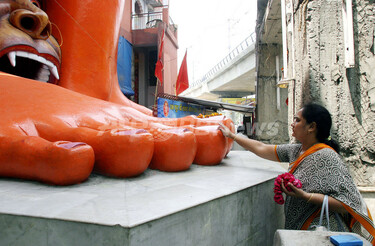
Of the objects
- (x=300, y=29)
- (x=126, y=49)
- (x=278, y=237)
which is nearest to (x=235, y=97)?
(x=126, y=49)

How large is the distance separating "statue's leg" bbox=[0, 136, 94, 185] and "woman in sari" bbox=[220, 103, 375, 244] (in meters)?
1.19

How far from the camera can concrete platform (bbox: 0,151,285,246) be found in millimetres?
1114

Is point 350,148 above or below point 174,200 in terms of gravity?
above

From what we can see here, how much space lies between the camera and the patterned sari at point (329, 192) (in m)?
1.35

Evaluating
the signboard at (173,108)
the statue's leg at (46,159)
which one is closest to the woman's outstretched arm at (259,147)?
the statue's leg at (46,159)

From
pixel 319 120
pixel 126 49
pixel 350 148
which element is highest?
pixel 126 49

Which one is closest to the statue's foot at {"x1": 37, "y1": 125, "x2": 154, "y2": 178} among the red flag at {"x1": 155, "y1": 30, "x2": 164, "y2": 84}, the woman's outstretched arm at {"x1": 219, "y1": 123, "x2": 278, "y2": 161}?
the woman's outstretched arm at {"x1": 219, "y1": 123, "x2": 278, "y2": 161}

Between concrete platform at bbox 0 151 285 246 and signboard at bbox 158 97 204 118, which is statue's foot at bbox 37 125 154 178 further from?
signboard at bbox 158 97 204 118

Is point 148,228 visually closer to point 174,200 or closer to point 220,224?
point 174,200

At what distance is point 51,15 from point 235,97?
831 inches

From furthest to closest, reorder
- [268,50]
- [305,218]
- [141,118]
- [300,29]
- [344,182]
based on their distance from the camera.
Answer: [268,50], [141,118], [300,29], [305,218], [344,182]

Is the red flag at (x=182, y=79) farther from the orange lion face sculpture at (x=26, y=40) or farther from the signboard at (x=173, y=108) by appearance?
the orange lion face sculpture at (x=26, y=40)

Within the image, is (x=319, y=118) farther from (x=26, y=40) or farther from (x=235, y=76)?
(x=235, y=76)

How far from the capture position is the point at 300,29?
2.34 meters
